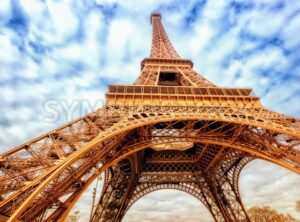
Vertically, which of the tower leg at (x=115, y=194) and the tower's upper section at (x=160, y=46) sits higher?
the tower's upper section at (x=160, y=46)

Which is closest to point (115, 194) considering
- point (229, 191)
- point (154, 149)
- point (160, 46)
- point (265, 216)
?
point (154, 149)

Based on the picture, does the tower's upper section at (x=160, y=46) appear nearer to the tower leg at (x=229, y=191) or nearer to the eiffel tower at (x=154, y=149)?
the eiffel tower at (x=154, y=149)

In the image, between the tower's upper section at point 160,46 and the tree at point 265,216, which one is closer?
the tower's upper section at point 160,46

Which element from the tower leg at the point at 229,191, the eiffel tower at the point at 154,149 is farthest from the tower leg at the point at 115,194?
the tower leg at the point at 229,191

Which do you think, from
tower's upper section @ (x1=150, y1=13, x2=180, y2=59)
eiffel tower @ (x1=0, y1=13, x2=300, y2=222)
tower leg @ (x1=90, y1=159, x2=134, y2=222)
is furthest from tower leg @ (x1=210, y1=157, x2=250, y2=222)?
tower's upper section @ (x1=150, y1=13, x2=180, y2=59)

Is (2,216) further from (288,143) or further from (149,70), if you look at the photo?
(149,70)

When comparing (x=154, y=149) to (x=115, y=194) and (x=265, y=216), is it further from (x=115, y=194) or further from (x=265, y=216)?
(x=265, y=216)
